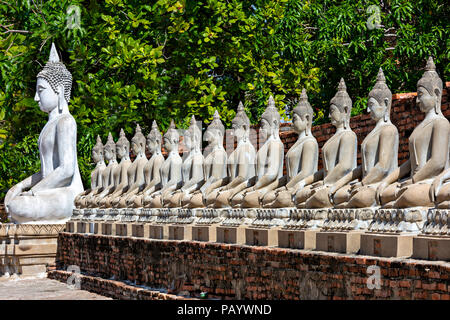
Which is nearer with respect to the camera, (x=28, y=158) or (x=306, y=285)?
(x=306, y=285)

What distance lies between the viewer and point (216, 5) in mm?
17219

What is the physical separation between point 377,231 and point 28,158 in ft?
42.9

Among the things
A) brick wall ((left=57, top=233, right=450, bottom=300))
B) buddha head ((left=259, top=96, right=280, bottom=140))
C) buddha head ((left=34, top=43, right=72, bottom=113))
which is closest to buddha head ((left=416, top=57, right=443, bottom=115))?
brick wall ((left=57, top=233, right=450, bottom=300))

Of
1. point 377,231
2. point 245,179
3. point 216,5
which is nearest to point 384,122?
point 377,231

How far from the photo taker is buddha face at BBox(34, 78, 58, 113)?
51.8 feet

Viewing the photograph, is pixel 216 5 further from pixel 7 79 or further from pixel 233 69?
pixel 7 79

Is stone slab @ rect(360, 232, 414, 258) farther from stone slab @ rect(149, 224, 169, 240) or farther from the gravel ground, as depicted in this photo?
the gravel ground

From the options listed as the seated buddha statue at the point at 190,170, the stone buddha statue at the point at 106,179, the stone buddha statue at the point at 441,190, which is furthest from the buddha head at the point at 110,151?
the stone buddha statue at the point at 441,190

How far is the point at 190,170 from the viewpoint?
11750mm

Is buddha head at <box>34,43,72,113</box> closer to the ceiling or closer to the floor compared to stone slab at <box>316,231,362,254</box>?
closer to the ceiling

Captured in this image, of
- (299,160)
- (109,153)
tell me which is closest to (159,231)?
(299,160)

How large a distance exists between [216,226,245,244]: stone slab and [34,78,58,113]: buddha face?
720 centimetres

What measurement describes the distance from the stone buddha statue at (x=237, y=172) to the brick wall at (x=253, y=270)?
0.67 meters

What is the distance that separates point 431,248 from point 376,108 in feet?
7.13
